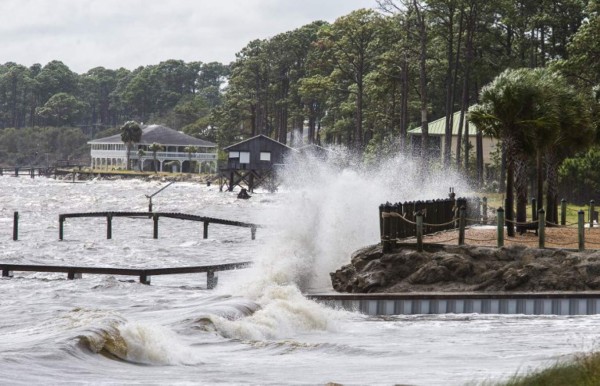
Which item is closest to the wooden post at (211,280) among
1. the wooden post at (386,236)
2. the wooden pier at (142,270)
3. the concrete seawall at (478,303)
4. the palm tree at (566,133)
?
the wooden pier at (142,270)

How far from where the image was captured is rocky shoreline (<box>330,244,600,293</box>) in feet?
88.0

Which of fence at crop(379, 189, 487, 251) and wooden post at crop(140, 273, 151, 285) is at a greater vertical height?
fence at crop(379, 189, 487, 251)

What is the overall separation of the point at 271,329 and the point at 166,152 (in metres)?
160

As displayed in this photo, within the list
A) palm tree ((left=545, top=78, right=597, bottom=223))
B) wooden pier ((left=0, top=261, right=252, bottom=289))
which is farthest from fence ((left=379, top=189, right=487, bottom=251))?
wooden pier ((left=0, top=261, right=252, bottom=289))

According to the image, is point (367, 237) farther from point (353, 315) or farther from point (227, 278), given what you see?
point (353, 315)

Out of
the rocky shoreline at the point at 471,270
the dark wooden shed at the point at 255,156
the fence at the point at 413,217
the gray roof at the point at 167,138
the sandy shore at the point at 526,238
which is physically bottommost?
the rocky shoreline at the point at 471,270

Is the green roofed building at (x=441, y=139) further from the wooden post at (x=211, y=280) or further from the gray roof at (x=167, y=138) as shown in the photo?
the gray roof at (x=167, y=138)

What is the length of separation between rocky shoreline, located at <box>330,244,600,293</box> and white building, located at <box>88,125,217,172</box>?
146 metres

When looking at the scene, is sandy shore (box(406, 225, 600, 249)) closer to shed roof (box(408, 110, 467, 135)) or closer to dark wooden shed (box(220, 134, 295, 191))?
shed roof (box(408, 110, 467, 135))

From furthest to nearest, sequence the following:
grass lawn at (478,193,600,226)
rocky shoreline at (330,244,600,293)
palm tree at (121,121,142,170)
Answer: palm tree at (121,121,142,170) < grass lawn at (478,193,600,226) < rocky shoreline at (330,244,600,293)

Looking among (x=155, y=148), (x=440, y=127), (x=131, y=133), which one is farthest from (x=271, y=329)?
(x=131, y=133)

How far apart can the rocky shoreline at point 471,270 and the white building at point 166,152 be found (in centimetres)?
14628

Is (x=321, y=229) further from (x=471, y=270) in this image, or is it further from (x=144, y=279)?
(x=471, y=270)

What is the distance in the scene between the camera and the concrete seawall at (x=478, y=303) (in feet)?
84.3
